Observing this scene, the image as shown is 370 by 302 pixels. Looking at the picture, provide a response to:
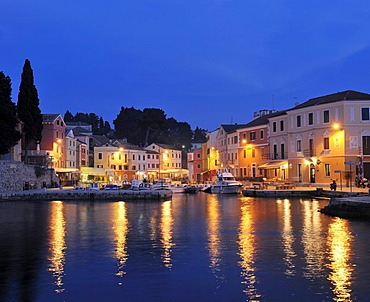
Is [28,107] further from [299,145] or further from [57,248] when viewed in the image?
[57,248]

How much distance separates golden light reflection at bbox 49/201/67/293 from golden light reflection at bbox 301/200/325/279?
25.9ft

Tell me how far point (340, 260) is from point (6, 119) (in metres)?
47.3

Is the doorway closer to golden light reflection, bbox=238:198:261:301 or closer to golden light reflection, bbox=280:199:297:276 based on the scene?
golden light reflection, bbox=280:199:297:276

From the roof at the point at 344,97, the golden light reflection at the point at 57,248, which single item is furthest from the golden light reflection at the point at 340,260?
the roof at the point at 344,97

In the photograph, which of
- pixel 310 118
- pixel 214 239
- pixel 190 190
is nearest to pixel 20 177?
pixel 190 190

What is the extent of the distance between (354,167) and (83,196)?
30404 mm

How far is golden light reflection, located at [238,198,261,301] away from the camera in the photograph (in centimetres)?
1443

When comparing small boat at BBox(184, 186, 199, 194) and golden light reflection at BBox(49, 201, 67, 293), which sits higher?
small boat at BBox(184, 186, 199, 194)

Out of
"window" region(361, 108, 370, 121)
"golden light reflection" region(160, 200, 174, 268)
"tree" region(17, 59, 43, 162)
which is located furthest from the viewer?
"tree" region(17, 59, 43, 162)

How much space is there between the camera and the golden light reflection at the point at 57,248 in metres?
16.3

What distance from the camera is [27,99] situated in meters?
65.3

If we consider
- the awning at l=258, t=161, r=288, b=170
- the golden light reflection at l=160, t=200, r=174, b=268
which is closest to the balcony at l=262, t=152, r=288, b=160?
the awning at l=258, t=161, r=288, b=170

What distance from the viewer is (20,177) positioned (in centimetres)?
6178

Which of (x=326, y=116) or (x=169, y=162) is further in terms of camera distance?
(x=169, y=162)
